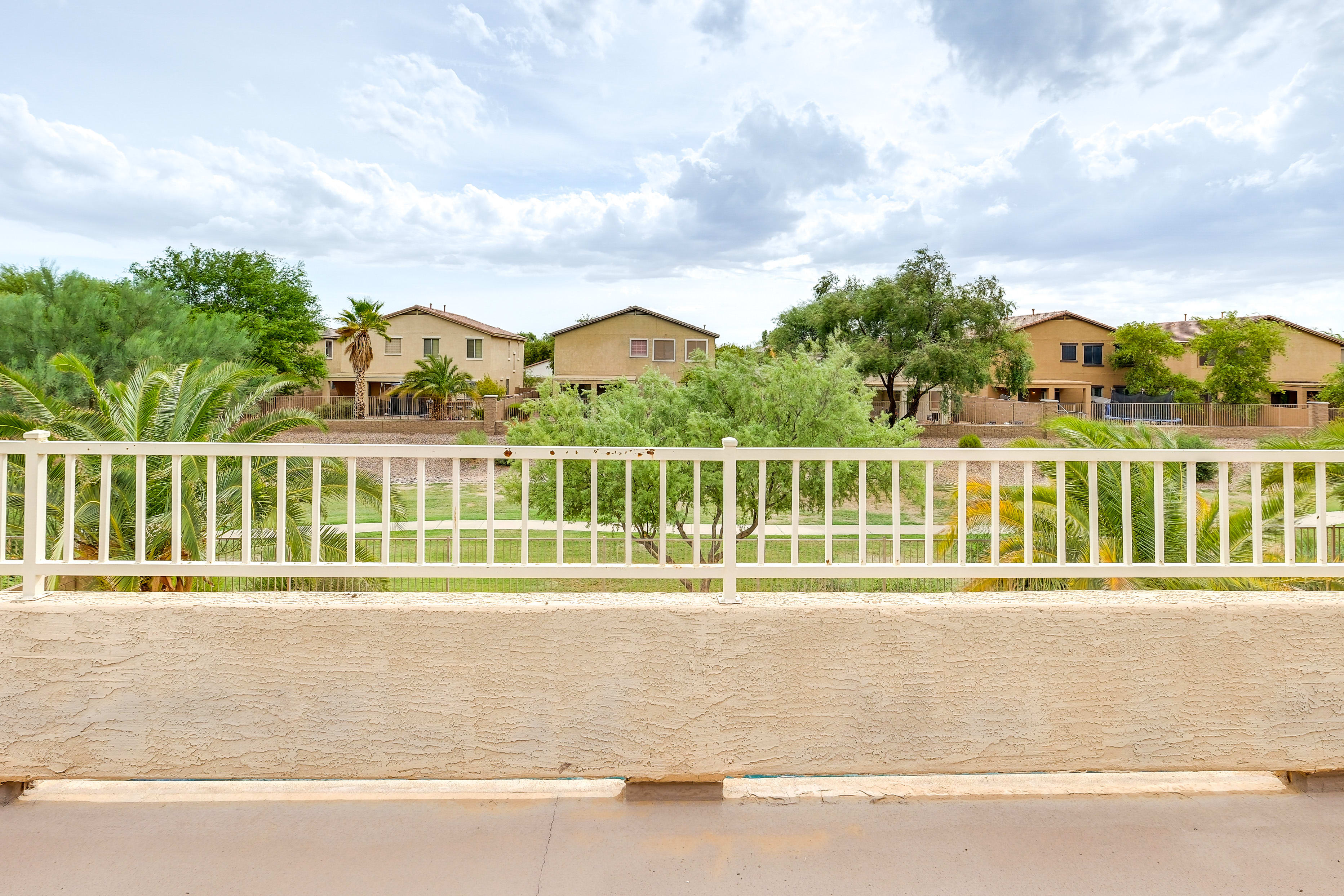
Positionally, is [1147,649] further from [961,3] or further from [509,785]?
[961,3]

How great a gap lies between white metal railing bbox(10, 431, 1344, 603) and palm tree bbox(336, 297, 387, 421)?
18.9 m

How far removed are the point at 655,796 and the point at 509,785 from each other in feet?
1.87

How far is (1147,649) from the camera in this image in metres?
2.86

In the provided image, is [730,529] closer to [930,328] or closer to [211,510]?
[211,510]

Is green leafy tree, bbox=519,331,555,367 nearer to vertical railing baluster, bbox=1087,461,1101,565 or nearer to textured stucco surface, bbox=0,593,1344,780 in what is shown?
textured stucco surface, bbox=0,593,1344,780

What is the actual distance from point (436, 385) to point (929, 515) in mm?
36629

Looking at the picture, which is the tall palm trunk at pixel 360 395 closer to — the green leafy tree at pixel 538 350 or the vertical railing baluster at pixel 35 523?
the green leafy tree at pixel 538 350

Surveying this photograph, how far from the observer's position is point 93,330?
73.0 ft

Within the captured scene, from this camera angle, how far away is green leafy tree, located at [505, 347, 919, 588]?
14.1 meters

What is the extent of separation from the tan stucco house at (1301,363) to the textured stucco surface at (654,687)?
43.1m

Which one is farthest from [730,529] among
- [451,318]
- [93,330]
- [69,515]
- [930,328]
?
[451,318]

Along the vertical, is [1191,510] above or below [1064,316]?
below

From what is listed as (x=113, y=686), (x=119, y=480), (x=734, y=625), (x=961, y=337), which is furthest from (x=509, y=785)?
(x=961, y=337)

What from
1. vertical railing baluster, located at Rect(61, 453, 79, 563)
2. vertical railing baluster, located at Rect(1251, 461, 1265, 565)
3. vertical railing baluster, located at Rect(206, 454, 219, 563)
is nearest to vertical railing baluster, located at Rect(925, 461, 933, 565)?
vertical railing baluster, located at Rect(1251, 461, 1265, 565)
